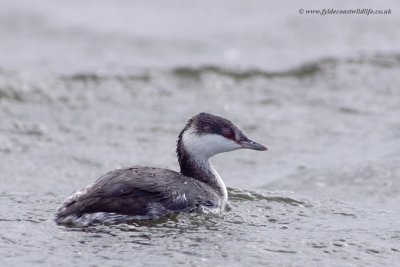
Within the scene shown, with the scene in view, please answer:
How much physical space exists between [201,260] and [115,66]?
10269mm

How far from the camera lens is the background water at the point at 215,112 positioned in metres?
8.77

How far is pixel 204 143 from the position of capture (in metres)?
10.2

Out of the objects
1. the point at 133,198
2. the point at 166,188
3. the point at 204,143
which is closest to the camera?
the point at 133,198

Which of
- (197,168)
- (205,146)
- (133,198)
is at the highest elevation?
(205,146)

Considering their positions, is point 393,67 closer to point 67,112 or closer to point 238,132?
point 67,112

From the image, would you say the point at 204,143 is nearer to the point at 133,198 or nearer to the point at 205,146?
the point at 205,146

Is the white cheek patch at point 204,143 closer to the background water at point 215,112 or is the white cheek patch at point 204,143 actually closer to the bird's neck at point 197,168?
the bird's neck at point 197,168

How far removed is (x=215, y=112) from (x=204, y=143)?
5842 millimetres

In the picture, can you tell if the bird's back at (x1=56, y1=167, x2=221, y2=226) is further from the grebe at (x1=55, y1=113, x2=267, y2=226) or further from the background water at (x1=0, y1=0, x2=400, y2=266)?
the background water at (x1=0, y1=0, x2=400, y2=266)

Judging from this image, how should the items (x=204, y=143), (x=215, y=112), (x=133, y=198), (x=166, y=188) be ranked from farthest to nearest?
1. (x=215, y=112)
2. (x=204, y=143)
3. (x=166, y=188)
4. (x=133, y=198)

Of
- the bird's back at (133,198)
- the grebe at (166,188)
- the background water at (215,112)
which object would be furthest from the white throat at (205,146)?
the bird's back at (133,198)

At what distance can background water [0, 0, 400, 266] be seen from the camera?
345 inches

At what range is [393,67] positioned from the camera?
61.0 feet

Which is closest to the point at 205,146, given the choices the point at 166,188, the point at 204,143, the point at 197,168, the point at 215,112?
the point at 204,143
